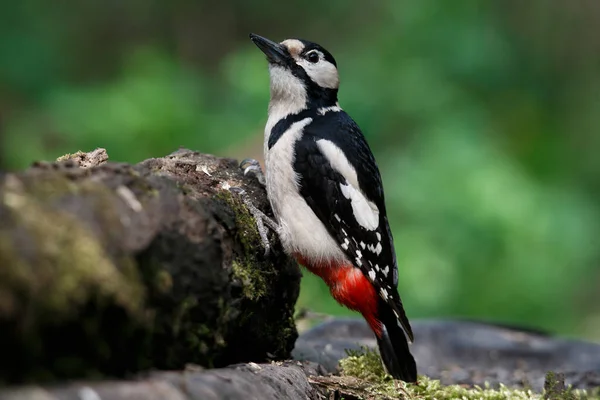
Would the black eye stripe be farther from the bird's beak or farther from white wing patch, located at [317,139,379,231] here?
white wing patch, located at [317,139,379,231]

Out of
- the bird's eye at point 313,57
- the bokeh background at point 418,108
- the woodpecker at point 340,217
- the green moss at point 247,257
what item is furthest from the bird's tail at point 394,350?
the bokeh background at point 418,108

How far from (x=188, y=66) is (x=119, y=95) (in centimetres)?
218

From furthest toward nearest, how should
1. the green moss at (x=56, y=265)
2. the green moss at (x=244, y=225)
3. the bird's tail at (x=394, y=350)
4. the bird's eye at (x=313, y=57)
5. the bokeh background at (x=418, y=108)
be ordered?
the bokeh background at (x=418, y=108) → the bird's eye at (x=313, y=57) → the bird's tail at (x=394, y=350) → the green moss at (x=244, y=225) → the green moss at (x=56, y=265)

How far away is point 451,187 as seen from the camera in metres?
5.68

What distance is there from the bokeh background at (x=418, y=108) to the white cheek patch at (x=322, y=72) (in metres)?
1.91

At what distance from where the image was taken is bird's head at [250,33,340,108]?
3389mm

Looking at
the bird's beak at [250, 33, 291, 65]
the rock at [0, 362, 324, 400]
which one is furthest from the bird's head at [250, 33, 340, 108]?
the rock at [0, 362, 324, 400]

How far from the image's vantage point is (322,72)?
3443 mm

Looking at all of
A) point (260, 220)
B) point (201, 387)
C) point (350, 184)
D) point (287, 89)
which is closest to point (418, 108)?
point (287, 89)

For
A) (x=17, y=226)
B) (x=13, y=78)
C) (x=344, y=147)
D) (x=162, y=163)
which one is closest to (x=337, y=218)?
(x=344, y=147)

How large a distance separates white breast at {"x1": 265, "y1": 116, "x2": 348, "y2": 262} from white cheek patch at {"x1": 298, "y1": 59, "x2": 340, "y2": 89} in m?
0.44

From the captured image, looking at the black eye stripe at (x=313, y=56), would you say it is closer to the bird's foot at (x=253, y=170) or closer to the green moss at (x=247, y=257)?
the bird's foot at (x=253, y=170)

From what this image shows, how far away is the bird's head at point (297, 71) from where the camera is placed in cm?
339

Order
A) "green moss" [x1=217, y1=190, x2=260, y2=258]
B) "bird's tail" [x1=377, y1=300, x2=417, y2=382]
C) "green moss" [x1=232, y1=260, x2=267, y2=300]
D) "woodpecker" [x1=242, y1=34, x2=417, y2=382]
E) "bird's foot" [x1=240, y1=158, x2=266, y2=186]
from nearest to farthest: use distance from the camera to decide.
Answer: "green moss" [x1=232, y1=260, x2=267, y2=300] → "green moss" [x1=217, y1=190, x2=260, y2=258] → "bird's tail" [x1=377, y1=300, x2=417, y2=382] → "woodpecker" [x1=242, y1=34, x2=417, y2=382] → "bird's foot" [x1=240, y1=158, x2=266, y2=186]
